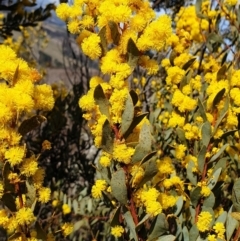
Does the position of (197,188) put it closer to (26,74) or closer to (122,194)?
(122,194)

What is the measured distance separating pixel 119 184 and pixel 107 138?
0.13 metres

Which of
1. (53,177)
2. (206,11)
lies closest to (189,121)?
(206,11)

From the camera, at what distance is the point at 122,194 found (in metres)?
1.24

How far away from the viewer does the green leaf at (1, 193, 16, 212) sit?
121cm

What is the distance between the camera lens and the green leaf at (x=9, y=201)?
1207 mm

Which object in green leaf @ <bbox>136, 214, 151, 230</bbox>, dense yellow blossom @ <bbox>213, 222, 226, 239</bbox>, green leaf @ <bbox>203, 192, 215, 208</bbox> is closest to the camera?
green leaf @ <bbox>136, 214, 151, 230</bbox>

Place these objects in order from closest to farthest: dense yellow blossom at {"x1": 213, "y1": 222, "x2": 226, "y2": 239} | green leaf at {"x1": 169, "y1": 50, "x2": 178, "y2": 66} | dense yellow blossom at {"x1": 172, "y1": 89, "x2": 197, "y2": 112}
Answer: dense yellow blossom at {"x1": 213, "y1": 222, "x2": 226, "y2": 239}, dense yellow blossom at {"x1": 172, "y1": 89, "x2": 197, "y2": 112}, green leaf at {"x1": 169, "y1": 50, "x2": 178, "y2": 66}

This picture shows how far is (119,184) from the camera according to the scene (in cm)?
122

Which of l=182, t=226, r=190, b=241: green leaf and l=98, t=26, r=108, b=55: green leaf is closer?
l=98, t=26, r=108, b=55: green leaf

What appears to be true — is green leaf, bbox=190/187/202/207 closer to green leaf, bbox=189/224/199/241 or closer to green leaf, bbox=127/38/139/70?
green leaf, bbox=189/224/199/241

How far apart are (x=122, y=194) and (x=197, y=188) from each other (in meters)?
0.35

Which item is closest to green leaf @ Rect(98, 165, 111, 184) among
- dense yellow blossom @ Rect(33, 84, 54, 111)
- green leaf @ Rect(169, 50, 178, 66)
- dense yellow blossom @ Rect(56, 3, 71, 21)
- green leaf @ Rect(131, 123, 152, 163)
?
green leaf @ Rect(131, 123, 152, 163)

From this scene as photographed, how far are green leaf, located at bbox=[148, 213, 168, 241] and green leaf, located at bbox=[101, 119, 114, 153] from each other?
267 millimetres

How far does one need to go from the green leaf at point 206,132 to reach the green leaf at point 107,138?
378 millimetres
